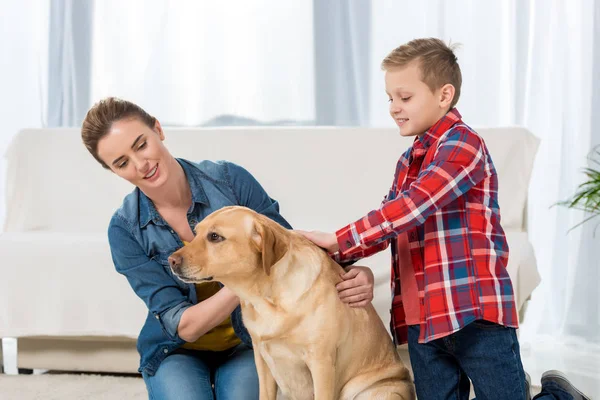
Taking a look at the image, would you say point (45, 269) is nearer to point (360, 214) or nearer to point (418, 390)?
point (360, 214)

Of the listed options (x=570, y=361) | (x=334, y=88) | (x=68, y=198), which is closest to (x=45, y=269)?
(x=68, y=198)

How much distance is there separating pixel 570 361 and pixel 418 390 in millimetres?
1786

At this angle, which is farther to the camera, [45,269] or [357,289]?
[45,269]

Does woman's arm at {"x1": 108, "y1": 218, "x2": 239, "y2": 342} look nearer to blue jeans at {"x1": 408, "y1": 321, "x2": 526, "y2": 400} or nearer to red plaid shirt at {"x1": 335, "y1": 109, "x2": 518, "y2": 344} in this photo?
red plaid shirt at {"x1": 335, "y1": 109, "x2": 518, "y2": 344}

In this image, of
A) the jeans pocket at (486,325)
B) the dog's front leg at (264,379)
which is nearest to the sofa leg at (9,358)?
the dog's front leg at (264,379)

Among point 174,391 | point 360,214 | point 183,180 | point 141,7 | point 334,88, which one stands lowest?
point 174,391

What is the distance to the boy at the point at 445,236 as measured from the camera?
1.58m

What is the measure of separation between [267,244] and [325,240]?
0.72 ft

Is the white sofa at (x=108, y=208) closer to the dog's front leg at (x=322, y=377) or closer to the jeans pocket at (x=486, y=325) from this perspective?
the jeans pocket at (x=486, y=325)

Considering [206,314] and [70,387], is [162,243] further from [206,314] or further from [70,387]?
[70,387]

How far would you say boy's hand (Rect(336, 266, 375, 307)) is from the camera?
1.60 m

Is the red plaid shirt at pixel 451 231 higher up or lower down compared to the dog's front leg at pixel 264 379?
higher up

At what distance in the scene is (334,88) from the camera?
4039 millimetres

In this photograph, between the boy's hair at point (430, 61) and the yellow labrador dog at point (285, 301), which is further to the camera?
the boy's hair at point (430, 61)
